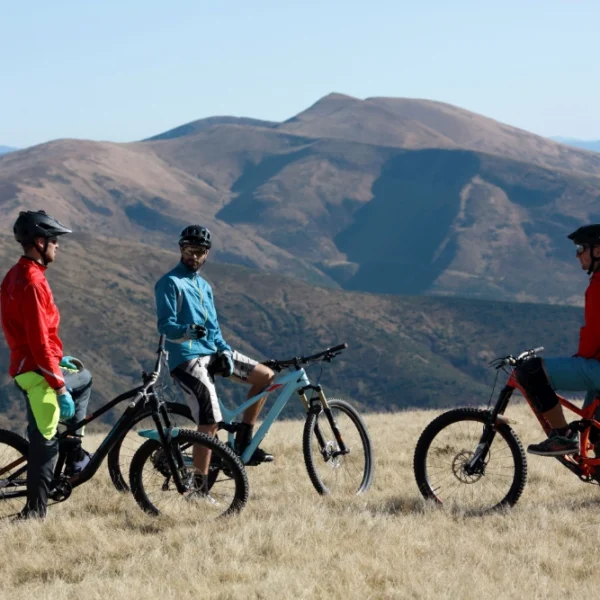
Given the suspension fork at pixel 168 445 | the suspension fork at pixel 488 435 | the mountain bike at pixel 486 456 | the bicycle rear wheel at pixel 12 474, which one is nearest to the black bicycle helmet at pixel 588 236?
the mountain bike at pixel 486 456

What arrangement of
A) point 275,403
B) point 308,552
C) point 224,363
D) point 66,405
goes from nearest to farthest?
point 308,552
point 66,405
point 224,363
point 275,403

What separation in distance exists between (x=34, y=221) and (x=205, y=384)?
209 centimetres

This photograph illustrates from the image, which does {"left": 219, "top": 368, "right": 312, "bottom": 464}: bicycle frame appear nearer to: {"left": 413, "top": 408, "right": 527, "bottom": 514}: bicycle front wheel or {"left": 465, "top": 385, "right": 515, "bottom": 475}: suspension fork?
{"left": 413, "top": 408, "right": 527, "bottom": 514}: bicycle front wheel

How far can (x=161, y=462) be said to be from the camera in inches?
327

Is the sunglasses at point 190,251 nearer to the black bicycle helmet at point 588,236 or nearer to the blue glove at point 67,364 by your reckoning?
the blue glove at point 67,364

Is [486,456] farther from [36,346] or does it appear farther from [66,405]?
[36,346]

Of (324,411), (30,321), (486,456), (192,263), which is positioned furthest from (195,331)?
(486,456)

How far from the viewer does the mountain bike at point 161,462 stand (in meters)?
8.05

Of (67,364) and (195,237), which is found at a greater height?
(195,237)

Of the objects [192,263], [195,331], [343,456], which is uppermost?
[192,263]

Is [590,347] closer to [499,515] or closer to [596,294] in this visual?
[596,294]

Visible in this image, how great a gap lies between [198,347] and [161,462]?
3.77 feet

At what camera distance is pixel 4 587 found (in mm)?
6625

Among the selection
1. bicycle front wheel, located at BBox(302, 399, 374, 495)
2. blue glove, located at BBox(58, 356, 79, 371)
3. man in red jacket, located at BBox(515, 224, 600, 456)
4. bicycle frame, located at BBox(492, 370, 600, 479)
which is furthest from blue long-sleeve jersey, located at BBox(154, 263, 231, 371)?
man in red jacket, located at BBox(515, 224, 600, 456)
